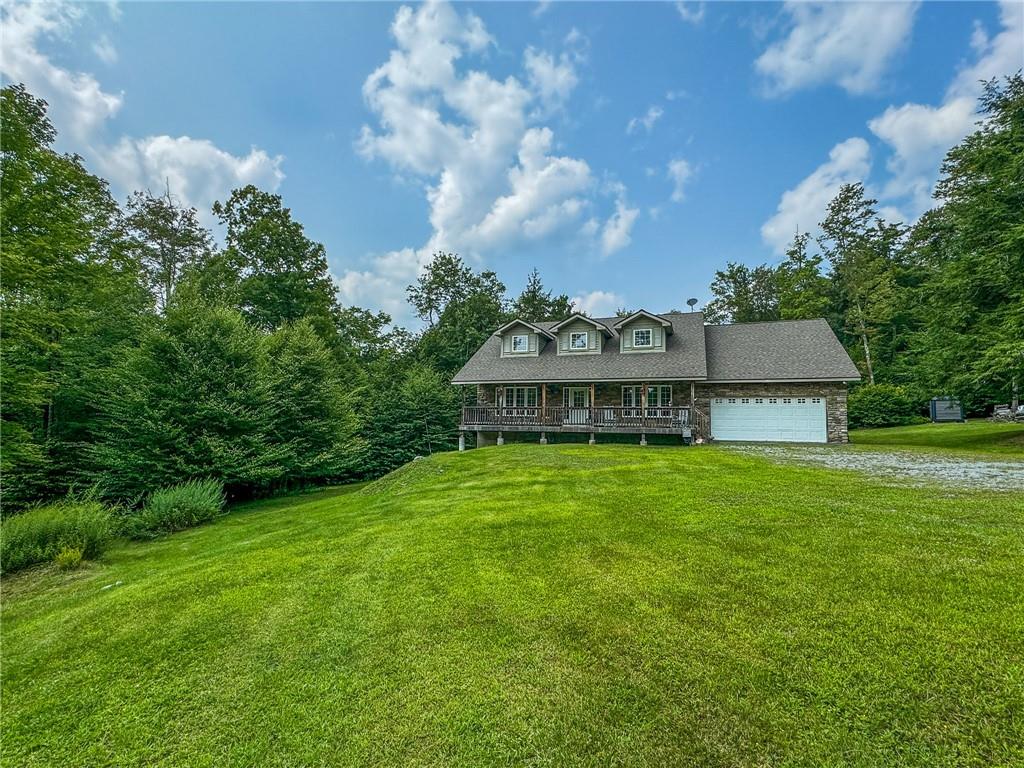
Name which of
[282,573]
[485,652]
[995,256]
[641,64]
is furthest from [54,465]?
[995,256]

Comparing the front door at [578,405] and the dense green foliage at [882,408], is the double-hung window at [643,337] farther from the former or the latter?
the dense green foliage at [882,408]

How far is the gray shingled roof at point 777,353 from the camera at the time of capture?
15.9 metres

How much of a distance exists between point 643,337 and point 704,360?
2.86 m

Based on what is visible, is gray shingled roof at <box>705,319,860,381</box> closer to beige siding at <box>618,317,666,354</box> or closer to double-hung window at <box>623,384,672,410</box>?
double-hung window at <box>623,384,672,410</box>

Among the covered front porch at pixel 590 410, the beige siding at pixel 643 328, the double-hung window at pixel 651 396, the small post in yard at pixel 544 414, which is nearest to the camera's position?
the covered front porch at pixel 590 410

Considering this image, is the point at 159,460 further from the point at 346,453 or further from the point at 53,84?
the point at 53,84

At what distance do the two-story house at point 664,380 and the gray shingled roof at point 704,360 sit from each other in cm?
4

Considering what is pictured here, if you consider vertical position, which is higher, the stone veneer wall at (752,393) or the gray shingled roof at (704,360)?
the gray shingled roof at (704,360)

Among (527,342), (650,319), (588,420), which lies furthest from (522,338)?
(650,319)

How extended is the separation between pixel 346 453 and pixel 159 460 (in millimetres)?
5346

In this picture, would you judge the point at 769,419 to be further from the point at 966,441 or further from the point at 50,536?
the point at 50,536

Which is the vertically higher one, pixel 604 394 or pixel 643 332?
pixel 643 332

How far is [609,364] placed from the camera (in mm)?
18547

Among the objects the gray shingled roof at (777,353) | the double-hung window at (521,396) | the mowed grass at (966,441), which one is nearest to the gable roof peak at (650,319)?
the gray shingled roof at (777,353)
